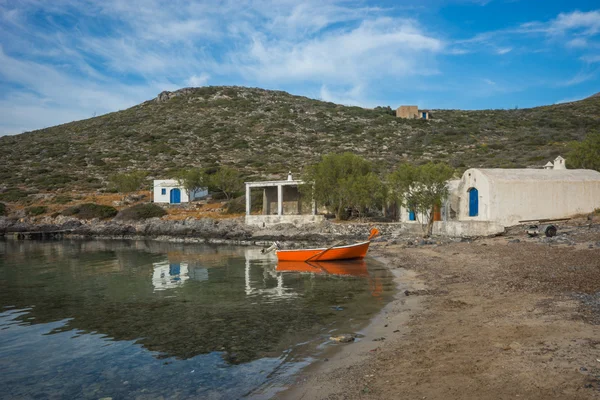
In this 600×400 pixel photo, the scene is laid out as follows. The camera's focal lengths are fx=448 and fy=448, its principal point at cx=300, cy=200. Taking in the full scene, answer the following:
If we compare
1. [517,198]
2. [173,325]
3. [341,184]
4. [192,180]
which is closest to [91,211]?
[192,180]

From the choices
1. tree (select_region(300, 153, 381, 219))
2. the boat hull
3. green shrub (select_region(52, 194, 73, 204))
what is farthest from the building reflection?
green shrub (select_region(52, 194, 73, 204))

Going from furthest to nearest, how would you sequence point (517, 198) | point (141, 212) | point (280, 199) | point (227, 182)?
point (227, 182)
point (141, 212)
point (280, 199)
point (517, 198)

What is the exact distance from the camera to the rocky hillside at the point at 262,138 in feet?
215

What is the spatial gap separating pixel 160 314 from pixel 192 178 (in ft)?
134

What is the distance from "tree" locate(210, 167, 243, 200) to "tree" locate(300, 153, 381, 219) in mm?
15570

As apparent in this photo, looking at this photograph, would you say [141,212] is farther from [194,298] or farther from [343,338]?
[343,338]

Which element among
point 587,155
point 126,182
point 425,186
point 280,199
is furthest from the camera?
point 126,182

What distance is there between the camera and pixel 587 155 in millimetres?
37906

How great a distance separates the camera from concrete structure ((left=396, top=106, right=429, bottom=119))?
98525mm

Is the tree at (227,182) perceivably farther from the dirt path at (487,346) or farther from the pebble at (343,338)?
the pebble at (343,338)

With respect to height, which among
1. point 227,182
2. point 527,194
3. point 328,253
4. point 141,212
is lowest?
point 328,253

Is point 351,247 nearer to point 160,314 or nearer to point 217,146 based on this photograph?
point 160,314

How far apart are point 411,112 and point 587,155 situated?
63.2 metres

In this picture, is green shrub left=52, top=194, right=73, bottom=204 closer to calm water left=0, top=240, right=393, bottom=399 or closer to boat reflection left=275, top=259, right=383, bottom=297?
calm water left=0, top=240, right=393, bottom=399
